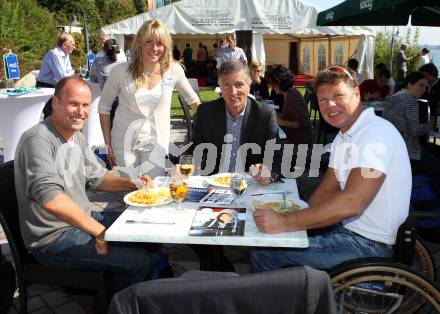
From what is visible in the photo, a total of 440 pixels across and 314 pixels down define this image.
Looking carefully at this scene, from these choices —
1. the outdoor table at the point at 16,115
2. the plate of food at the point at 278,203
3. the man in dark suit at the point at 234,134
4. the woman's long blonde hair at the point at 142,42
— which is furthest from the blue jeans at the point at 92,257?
the outdoor table at the point at 16,115

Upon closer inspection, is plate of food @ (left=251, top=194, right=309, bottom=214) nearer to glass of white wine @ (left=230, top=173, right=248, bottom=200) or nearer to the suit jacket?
glass of white wine @ (left=230, top=173, right=248, bottom=200)

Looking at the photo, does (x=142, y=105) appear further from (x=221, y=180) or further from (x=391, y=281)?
(x=391, y=281)

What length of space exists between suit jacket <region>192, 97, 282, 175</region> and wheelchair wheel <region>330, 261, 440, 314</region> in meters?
1.22

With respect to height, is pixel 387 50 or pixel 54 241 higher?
pixel 387 50

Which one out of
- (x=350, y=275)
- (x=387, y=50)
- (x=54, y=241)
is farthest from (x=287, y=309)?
(x=387, y=50)

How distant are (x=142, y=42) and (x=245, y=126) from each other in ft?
3.34

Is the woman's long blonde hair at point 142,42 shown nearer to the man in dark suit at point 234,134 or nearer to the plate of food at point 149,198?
the man in dark suit at point 234,134

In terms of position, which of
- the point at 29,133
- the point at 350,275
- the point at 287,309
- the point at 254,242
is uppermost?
the point at 29,133

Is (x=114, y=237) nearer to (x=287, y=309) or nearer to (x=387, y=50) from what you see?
(x=287, y=309)

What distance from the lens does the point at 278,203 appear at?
7.51 ft

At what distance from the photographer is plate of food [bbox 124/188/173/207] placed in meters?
2.27

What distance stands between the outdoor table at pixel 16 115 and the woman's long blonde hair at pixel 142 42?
3.24 meters

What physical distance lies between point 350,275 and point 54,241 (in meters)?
1.54

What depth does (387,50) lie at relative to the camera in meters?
17.4
